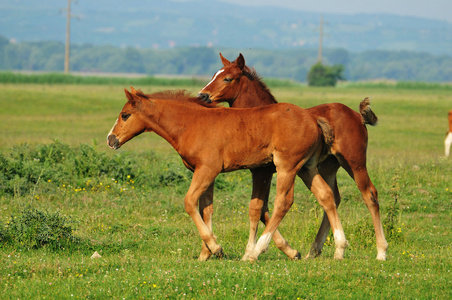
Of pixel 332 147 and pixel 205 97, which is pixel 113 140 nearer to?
pixel 205 97

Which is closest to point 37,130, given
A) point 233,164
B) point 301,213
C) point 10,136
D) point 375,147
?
point 10,136

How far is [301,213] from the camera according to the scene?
37.3ft

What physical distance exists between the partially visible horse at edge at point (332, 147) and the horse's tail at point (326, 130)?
187 mm

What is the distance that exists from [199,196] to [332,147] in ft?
6.10

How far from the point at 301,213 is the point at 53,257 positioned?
4781 millimetres

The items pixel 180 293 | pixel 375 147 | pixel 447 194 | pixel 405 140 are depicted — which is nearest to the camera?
pixel 180 293

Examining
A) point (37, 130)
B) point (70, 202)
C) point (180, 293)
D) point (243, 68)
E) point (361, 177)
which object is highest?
point (243, 68)

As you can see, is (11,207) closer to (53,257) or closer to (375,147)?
(53,257)

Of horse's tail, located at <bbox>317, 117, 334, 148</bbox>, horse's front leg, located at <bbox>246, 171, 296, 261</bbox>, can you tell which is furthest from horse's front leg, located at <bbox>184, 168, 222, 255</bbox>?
horse's tail, located at <bbox>317, 117, 334, 148</bbox>

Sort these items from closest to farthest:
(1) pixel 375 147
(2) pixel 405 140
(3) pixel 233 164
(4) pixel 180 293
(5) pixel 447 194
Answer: (4) pixel 180 293 → (3) pixel 233 164 → (5) pixel 447 194 → (1) pixel 375 147 → (2) pixel 405 140

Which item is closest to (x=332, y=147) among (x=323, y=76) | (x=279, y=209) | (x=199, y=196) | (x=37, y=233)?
(x=279, y=209)

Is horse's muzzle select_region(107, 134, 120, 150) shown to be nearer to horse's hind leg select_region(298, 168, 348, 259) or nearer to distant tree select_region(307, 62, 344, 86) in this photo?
horse's hind leg select_region(298, 168, 348, 259)

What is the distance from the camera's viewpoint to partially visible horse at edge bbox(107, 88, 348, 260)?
756cm

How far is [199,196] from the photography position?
7.51 meters
